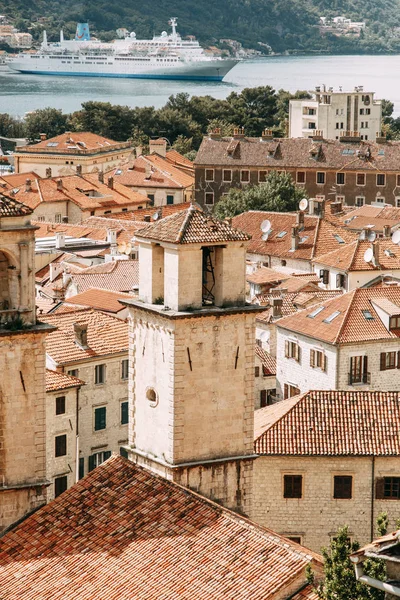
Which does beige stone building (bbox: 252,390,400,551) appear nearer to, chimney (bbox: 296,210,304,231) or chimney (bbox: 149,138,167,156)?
chimney (bbox: 296,210,304,231)

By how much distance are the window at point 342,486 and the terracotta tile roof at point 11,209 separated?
1050 centimetres

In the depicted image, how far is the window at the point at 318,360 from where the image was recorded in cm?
3831

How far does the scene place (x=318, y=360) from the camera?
38.6 meters

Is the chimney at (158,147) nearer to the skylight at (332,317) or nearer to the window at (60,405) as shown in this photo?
the skylight at (332,317)

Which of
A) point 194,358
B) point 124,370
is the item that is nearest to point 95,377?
point 124,370

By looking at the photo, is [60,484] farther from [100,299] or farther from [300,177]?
[300,177]

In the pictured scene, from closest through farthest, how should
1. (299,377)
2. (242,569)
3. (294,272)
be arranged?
(242,569), (299,377), (294,272)

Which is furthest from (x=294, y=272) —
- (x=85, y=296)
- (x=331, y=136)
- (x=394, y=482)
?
(x=331, y=136)

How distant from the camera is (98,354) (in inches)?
1444

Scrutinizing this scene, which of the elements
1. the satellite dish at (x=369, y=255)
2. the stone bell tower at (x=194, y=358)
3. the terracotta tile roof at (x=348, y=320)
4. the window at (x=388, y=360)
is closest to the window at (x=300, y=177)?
the satellite dish at (x=369, y=255)

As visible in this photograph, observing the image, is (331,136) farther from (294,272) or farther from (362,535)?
(362,535)

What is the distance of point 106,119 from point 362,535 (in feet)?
305

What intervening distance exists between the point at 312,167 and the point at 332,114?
72.8ft

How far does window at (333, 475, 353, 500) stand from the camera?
96.4ft
